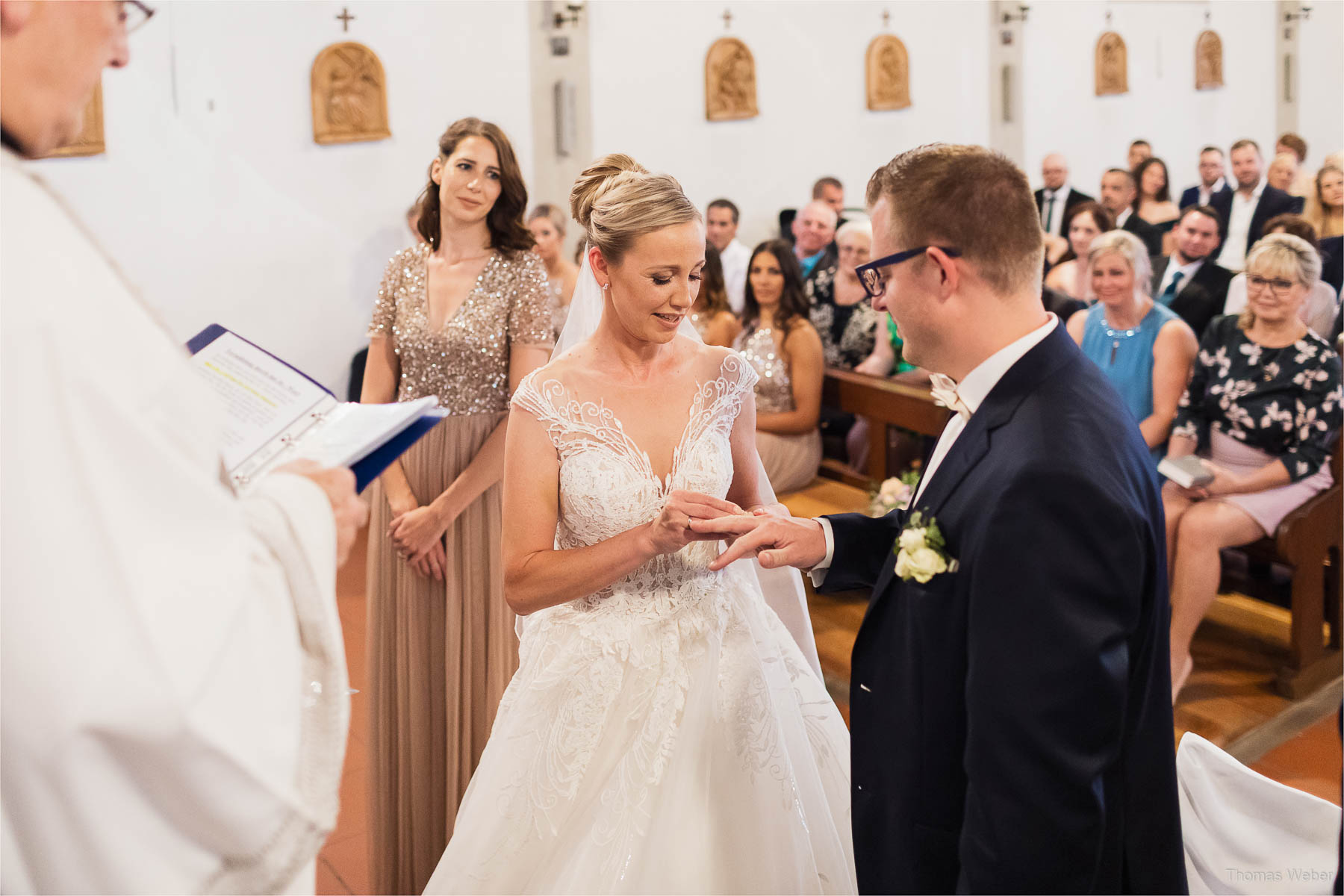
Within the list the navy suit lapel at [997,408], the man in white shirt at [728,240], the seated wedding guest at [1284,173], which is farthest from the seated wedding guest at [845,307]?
the seated wedding guest at [1284,173]

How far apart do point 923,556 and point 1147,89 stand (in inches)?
564

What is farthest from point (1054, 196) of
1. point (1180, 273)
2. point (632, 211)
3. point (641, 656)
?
point (641, 656)

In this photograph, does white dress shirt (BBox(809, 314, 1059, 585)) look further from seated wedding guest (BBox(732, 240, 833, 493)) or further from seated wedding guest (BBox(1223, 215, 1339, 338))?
seated wedding guest (BBox(1223, 215, 1339, 338))

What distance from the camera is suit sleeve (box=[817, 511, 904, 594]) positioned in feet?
6.77

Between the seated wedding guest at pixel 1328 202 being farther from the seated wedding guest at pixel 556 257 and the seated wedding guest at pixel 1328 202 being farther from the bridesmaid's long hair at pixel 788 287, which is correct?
the seated wedding guest at pixel 556 257

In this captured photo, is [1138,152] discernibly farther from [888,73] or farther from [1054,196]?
[888,73]

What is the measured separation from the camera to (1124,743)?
1653 millimetres

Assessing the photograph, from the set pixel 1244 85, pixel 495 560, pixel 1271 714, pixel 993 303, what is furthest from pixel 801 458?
pixel 1244 85

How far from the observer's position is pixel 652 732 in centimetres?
225

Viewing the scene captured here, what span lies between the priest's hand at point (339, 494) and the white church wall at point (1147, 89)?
486 inches

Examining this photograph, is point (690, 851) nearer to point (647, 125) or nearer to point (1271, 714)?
point (1271, 714)

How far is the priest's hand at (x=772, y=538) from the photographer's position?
6.57 ft

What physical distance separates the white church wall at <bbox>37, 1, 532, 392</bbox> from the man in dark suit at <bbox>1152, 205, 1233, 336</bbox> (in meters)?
4.93

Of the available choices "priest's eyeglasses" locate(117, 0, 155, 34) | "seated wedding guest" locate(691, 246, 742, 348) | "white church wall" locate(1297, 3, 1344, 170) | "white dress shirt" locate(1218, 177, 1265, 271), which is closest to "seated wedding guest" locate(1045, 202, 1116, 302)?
"seated wedding guest" locate(691, 246, 742, 348)
